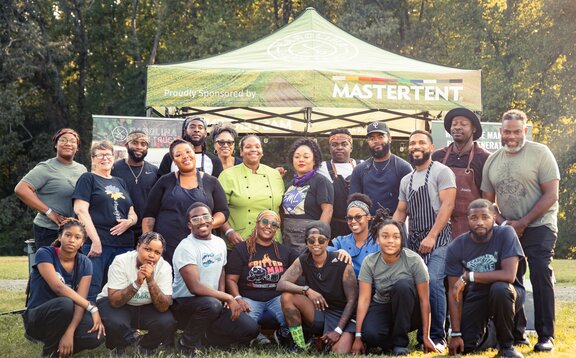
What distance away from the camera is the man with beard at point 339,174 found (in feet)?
24.3

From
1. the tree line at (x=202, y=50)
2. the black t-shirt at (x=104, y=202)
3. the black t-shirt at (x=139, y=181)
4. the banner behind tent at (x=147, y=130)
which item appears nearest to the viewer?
the black t-shirt at (x=104, y=202)

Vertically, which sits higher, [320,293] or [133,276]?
[133,276]

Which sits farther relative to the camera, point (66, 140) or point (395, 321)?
point (66, 140)

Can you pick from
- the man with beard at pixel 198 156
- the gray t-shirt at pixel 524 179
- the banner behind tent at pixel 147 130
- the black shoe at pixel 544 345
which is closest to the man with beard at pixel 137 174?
the man with beard at pixel 198 156

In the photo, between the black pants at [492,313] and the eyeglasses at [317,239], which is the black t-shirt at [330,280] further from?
the black pants at [492,313]

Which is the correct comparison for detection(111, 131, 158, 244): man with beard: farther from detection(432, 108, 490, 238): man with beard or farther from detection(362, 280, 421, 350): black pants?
detection(432, 108, 490, 238): man with beard

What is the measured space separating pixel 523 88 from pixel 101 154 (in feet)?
70.7

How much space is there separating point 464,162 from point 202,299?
2557mm

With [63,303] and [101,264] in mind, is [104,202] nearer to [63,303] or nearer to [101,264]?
[101,264]

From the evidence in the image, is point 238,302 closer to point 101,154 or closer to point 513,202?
point 101,154

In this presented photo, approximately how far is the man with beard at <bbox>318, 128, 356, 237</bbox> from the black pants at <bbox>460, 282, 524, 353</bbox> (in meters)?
1.63

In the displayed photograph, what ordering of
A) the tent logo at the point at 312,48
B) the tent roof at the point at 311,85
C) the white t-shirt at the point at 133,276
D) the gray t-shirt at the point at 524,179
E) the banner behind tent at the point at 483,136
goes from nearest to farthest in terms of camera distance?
the white t-shirt at the point at 133,276, the gray t-shirt at the point at 524,179, the tent roof at the point at 311,85, the banner behind tent at the point at 483,136, the tent logo at the point at 312,48

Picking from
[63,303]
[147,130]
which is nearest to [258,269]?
[63,303]

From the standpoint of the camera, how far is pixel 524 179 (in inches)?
250
